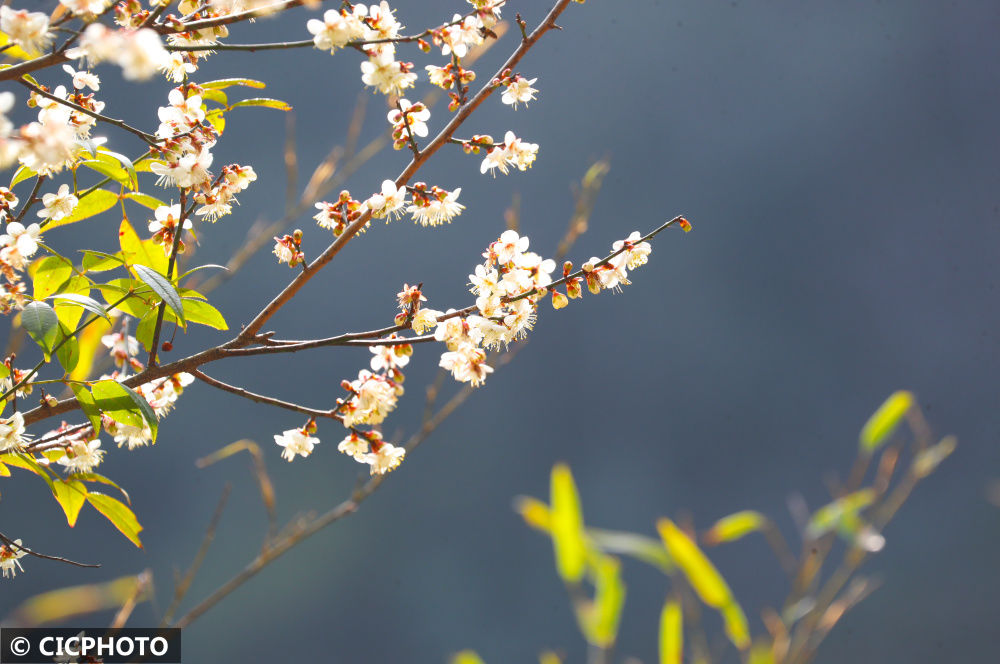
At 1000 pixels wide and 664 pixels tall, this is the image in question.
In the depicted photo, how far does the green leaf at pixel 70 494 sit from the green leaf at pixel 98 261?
0.22 meters

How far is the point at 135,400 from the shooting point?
0.69 metres

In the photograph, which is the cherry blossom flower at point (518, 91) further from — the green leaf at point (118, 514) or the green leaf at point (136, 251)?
the green leaf at point (118, 514)

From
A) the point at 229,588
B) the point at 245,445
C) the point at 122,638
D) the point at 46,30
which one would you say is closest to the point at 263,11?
the point at 46,30

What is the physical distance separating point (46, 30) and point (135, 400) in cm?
31

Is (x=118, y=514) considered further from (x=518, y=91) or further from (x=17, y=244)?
(x=518, y=91)

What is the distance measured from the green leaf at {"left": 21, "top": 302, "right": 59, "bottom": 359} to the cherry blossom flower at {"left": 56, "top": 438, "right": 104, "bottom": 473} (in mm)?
145

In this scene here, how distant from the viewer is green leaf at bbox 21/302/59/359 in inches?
25.8

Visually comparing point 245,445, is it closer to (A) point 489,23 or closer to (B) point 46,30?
(B) point 46,30

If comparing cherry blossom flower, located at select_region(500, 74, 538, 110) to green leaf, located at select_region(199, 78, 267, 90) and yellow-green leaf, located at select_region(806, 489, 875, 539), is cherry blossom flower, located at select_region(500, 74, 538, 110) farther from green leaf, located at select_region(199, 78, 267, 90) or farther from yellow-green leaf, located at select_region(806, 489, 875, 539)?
yellow-green leaf, located at select_region(806, 489, 875, 539)

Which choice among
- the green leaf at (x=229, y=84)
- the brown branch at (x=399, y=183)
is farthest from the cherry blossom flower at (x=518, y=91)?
the green leaf at (x=229, y=84)

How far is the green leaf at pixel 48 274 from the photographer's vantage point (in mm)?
764

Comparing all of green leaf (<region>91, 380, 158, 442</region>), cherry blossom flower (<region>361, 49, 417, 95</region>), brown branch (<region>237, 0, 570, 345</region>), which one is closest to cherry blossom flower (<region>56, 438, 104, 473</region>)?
green leaf (<region>91, 380, 158, 442</region>)

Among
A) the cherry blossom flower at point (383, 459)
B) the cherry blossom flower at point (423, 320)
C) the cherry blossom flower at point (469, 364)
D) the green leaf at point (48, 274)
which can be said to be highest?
the green leaf at point (48, 274)

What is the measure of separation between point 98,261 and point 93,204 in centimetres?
10
